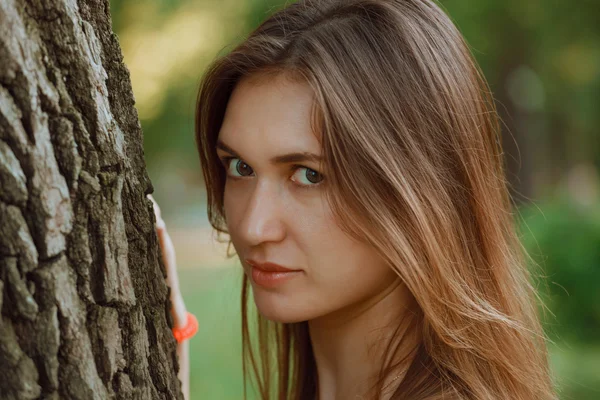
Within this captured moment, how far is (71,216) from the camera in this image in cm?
126

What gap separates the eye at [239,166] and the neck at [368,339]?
0.45 metres

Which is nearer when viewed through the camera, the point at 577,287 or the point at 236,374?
the point at 577,287

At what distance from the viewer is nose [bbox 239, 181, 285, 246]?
1702mm

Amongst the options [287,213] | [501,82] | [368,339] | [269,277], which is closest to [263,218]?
[287,213]

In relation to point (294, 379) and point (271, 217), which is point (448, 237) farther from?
point (294, 379)

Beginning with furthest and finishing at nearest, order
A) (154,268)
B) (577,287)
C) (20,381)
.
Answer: (577,287) < (154,268) < (20,381)

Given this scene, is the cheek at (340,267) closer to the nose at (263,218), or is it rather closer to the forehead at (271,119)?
the nose at (263,218)

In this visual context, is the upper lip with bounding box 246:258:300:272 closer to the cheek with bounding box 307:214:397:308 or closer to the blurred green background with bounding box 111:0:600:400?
the cheek with bounding box 307:214:397:308

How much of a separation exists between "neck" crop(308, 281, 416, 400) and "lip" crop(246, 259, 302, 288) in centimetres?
27

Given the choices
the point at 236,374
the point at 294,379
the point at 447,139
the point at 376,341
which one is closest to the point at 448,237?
the point at 447,139

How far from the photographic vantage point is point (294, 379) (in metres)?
2.40

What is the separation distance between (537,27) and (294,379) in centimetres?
547

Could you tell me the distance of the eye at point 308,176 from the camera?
1724 millimetres

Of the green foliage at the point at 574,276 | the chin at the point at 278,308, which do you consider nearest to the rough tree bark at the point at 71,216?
the chin at the point at 278,308
